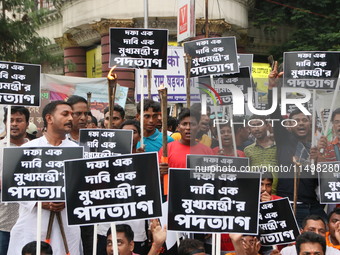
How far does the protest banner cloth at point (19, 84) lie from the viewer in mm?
7363

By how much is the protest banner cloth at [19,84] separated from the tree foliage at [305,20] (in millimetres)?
14526

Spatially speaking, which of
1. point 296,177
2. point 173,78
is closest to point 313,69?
point 296,177

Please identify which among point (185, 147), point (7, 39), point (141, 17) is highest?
point (141, 17)

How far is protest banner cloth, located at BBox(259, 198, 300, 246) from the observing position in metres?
6.40

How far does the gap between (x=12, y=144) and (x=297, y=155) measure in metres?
2.82

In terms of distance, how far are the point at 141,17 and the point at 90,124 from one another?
12393 millimetres

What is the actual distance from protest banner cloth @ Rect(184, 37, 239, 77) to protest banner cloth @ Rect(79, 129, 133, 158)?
1245 mm

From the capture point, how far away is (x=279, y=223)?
6.42 m

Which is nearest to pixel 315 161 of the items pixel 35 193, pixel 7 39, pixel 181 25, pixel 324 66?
pixel 324 66

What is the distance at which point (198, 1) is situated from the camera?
21.7m

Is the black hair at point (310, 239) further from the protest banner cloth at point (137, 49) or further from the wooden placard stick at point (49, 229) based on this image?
the protest banner cloth at point (137, 49)

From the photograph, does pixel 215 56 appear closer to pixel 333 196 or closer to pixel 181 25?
pixel 333 196

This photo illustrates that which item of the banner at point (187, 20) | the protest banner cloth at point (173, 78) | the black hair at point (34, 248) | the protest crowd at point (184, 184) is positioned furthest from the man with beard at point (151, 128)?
the banner at point (187, 20)

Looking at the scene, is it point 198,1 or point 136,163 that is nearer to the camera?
point 136,163
